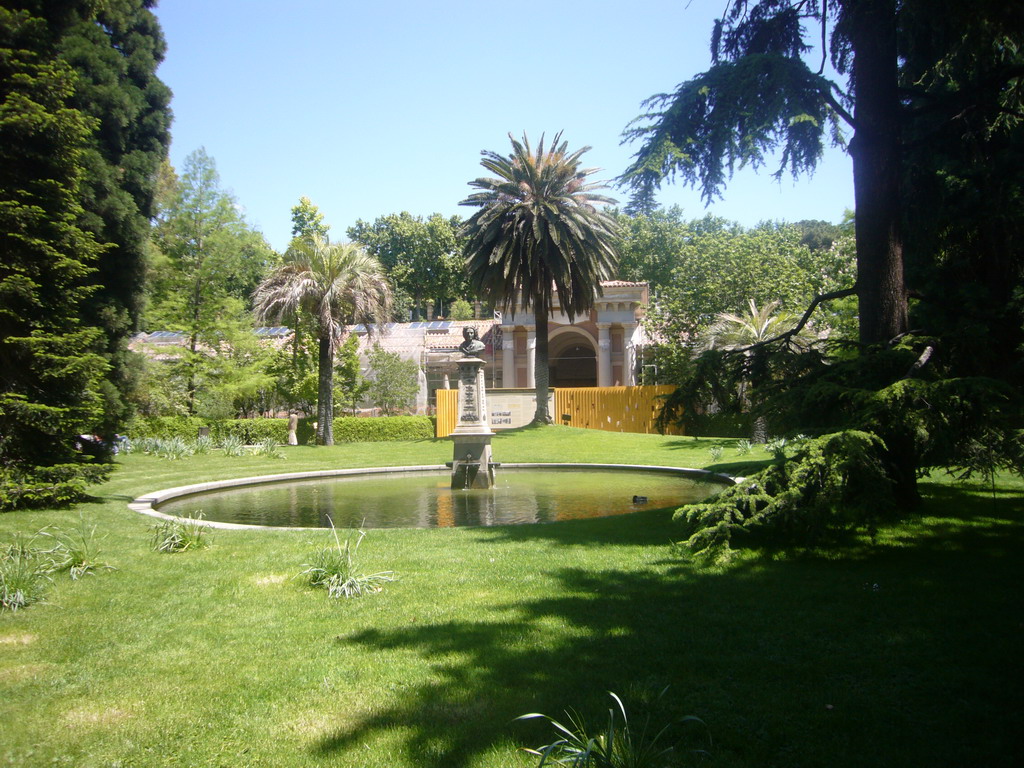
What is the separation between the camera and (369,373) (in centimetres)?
3216

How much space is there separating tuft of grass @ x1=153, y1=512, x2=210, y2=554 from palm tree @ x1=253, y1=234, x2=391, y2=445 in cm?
1775

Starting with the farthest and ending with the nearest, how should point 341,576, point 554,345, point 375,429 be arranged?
1. point 554,345
2. point 375,429
3. point 341,576

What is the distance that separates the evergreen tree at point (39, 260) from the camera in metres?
9.06

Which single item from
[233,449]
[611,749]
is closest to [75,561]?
[611,749]

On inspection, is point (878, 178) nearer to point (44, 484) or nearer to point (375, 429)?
point (44, 484)

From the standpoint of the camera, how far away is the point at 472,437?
46.1ft

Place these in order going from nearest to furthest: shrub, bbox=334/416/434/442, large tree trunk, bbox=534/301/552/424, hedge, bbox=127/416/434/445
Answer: hedge, bbox=127/416/434/445, large tree trunk, bbox=534/301/552/424, shrub, bbox=334/416/434/442

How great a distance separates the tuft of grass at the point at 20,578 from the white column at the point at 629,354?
31.3m

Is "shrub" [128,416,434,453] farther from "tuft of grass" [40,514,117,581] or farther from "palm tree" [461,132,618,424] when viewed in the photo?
"tuft of grass" [40,514,117,581]

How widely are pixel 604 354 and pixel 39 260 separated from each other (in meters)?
28.4

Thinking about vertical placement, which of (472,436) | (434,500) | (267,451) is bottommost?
(434,500)

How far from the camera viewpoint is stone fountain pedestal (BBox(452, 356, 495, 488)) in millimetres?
13883

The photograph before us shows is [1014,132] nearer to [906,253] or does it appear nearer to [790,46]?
[906,253]

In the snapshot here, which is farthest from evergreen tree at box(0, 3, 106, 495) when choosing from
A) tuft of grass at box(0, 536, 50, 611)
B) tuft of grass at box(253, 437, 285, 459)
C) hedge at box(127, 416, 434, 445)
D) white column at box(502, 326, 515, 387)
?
white column at box(502, 326, 515, 387)
